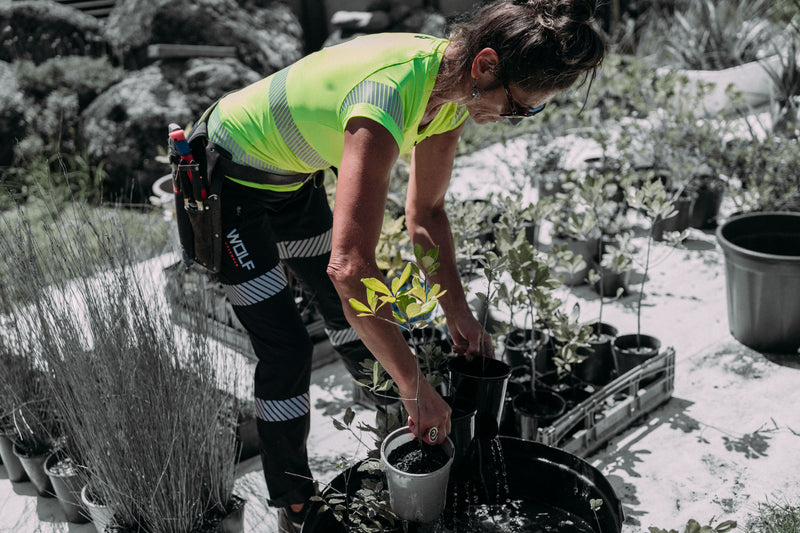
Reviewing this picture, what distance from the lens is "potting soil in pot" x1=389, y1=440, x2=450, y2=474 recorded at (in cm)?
159

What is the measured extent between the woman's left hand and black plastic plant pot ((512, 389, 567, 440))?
0.50 m

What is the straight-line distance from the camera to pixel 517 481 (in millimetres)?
1897

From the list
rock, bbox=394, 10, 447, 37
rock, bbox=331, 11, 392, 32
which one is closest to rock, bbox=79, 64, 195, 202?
rock, bbox=331, 11, 392, 32

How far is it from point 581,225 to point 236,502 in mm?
1680

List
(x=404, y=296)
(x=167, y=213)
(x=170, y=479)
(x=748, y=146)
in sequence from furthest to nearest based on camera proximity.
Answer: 1. (x=748, y=146)
2. (x=167, y=213)
3. (x=170, y=479)
4. (x=404, y=296)

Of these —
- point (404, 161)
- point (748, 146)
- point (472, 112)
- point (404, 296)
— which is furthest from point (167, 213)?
point (748, 146)

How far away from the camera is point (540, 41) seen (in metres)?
1.53

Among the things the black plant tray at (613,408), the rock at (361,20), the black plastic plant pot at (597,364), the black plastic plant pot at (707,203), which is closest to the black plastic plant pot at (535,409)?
the black plant tray at (613,408)

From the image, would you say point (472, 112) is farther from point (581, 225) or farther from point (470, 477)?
point (581, 225)

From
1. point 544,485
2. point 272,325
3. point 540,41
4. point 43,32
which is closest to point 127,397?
point 272,325

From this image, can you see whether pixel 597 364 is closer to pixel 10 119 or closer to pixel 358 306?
pixel 358 306

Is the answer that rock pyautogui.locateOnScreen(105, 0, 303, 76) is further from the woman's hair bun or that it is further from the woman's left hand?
the woman's hair bun

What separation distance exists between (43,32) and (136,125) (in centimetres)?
250

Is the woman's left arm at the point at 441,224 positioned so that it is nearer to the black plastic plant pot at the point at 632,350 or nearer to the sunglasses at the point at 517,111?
the sunglasses at the point at 517,111
